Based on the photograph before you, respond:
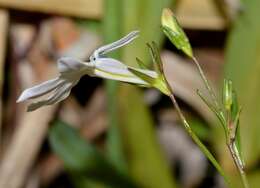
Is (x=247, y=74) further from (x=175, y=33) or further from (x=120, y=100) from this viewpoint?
(x=175, y=33)

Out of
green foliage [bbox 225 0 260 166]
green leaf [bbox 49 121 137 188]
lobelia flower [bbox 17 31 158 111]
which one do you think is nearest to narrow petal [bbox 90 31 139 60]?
lobelia flower [bbox 17 31 158 111]

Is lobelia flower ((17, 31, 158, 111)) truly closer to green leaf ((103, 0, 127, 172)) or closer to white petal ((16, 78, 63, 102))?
white petal ((16, 78, 63, 102))

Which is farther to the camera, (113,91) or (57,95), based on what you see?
(113,91)

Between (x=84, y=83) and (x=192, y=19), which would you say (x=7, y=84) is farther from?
(x=192, y=19)

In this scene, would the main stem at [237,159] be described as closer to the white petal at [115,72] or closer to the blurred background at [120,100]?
the white petal at [115,72]

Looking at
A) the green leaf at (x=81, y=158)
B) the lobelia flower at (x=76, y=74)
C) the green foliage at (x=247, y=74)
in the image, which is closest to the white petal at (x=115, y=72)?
the lobelia flower at (x=76, y=74)

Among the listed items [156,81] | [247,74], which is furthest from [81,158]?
[156,81]
